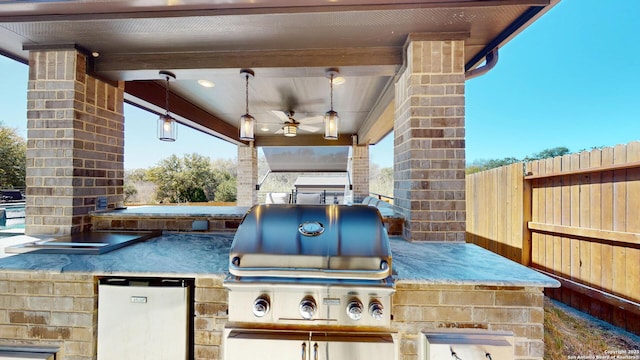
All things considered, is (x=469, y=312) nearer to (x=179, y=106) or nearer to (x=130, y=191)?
(x=179, y=106)

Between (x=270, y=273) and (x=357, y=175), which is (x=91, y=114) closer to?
(x=270, y=273)

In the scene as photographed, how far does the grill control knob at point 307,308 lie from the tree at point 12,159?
332 centimetres

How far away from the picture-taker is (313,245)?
130cm

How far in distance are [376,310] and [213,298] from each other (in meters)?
0.82

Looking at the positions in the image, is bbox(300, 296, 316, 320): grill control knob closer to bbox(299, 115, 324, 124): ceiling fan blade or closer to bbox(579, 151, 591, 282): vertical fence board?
bbox(579, 151, 591, 282): vertical fence board

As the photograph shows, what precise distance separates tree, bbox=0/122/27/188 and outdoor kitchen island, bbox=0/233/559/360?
5.94ft

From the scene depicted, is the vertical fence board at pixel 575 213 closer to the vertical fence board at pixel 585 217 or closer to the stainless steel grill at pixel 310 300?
the vertical fence board at pixel 585 217

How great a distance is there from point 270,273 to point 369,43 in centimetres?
184

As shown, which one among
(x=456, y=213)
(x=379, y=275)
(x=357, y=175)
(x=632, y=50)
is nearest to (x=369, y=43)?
(x=456, y=213)

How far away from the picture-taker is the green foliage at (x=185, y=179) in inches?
370

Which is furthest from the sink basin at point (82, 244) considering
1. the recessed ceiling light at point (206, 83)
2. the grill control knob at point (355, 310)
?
the recessed ceiling light at point (206, 83)

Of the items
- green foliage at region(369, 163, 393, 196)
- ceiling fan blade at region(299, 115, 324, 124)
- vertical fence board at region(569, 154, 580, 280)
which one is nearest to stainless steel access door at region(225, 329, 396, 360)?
vertical fence board at region(569, 154, 580, 280)

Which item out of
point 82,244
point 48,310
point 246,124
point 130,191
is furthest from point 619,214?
point 130,191

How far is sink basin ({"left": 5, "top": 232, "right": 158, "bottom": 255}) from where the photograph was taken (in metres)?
1.56
